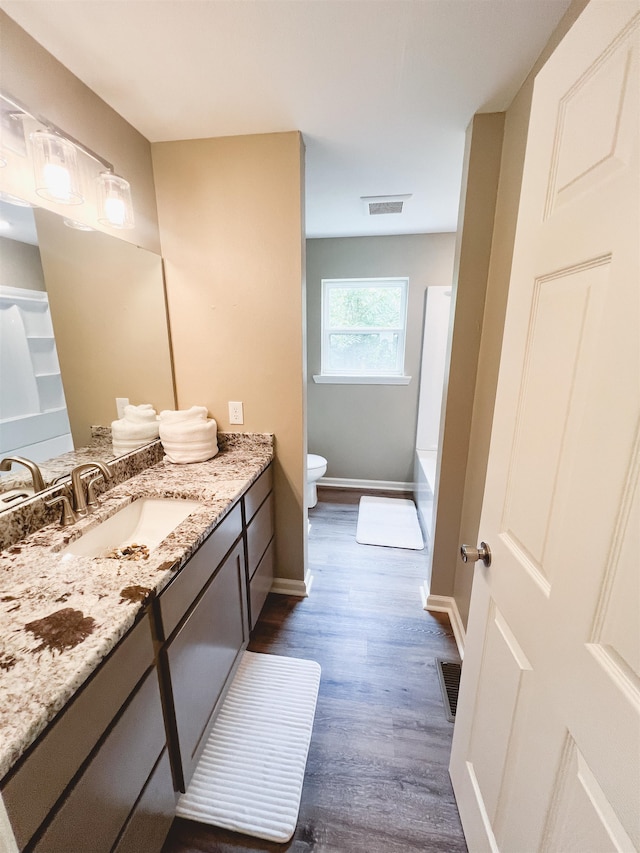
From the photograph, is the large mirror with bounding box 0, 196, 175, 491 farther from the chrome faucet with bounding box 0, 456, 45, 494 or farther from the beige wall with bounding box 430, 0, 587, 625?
the beige wall with bounding box 430, 0, 587, 625

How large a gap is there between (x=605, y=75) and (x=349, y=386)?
2.95 meters

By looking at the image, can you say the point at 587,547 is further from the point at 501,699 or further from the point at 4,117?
the point at 4,117

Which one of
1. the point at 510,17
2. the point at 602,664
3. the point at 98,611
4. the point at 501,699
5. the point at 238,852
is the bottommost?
the point at 238,852

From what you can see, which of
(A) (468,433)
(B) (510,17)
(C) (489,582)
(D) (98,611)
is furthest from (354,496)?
(B) (510,17)

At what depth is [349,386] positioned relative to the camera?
3498mm

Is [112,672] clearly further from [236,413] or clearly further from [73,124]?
[73,124]

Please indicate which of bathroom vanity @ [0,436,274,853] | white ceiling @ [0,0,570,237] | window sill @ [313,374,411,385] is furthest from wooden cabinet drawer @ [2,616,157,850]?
window sill @ [313,374,411,385]

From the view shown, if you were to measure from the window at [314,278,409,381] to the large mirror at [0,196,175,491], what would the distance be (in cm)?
194

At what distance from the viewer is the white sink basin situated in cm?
124

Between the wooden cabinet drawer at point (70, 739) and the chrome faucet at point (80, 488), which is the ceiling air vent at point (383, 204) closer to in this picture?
the chrome faucet at point (80, 488)

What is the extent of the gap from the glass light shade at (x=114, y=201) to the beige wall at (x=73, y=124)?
0.04m

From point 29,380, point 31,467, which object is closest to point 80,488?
point 31,467

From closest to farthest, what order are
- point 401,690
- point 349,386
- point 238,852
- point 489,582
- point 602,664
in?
point 602,664 → point 489,582 → point 238,852 → point 401,690 → point 349,386

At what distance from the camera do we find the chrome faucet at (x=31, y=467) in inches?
42.8
